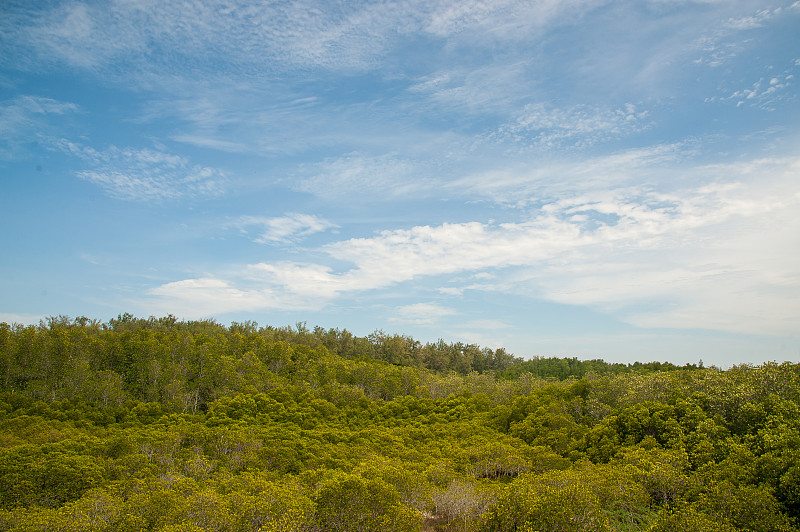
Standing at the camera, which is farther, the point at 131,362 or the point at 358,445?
the point at 131,362

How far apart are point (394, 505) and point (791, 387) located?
27475mm

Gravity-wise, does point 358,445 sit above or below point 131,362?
below

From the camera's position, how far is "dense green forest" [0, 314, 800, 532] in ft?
70.4

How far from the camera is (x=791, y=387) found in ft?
101

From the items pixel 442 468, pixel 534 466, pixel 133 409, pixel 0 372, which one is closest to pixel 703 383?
pixel 534 466

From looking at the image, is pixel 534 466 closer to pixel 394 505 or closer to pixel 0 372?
pixel 394 505

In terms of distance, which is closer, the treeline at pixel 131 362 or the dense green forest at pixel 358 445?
the dense green forest at pixel 358 445

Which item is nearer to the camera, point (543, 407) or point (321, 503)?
point (321, 503)

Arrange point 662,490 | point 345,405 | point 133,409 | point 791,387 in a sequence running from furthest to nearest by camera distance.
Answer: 1. point 345,405
2. point 133,409
3. point 791,387
4. point 662,490

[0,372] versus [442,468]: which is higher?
[0,372]

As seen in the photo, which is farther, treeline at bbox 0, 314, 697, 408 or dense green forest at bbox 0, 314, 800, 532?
treeline at bbox 0, 314, 697, 408

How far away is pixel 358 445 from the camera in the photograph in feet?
137

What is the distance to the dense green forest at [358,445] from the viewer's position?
21453 mm

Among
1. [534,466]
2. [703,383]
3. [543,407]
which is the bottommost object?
[534,466]
